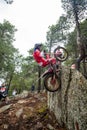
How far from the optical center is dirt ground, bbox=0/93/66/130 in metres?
10.4

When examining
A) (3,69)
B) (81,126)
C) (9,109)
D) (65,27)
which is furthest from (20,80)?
(81,126)

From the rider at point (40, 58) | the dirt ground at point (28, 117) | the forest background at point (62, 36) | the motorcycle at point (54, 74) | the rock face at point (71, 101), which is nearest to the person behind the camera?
the rock face at point (71, 101)

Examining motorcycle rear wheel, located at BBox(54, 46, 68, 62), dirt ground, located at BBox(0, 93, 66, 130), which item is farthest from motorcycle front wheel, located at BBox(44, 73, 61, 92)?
dirt ground, located at BBox(0, 93, 66, 130)

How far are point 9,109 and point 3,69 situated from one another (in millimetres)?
A: 11601

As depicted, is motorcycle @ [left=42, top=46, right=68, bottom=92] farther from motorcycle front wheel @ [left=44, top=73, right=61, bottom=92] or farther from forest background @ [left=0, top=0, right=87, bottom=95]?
forest background @ [left=0, top=0, right=87, bottom=95]

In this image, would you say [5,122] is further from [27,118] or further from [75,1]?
[75,1]

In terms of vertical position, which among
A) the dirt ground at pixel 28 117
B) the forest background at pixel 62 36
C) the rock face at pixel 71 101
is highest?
the forest background at pixel 62 36

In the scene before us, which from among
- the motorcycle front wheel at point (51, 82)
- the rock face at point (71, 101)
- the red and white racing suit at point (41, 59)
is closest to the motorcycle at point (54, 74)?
the motorcycle front wheel at point (51, 82)

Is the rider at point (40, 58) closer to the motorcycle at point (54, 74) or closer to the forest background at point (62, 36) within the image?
the motorcycle at point (54, 74)

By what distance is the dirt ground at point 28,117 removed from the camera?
10398 mm

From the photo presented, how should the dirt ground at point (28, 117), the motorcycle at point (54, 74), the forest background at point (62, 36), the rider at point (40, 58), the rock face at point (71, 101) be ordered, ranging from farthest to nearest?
the forest background at point (62, 36) → the dirt ground at point (28, 117) → the motorcycle at point (54, 74) → the rider at point (40, 58) → the rock face at point (71, 101)

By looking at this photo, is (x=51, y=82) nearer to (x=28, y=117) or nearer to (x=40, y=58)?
(x=40, y=58)

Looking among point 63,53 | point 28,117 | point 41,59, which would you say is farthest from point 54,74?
point 28,117

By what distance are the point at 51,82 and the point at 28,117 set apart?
130 inches
